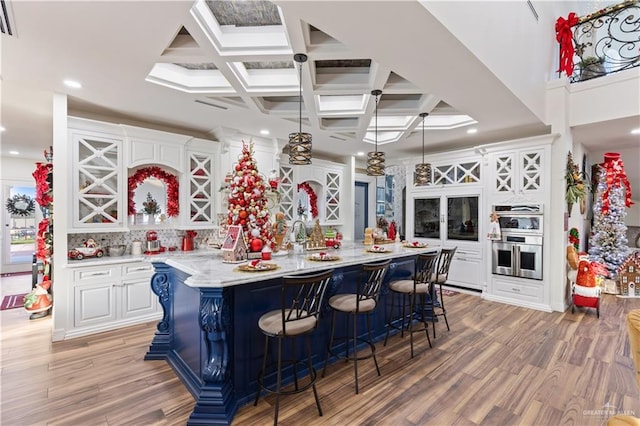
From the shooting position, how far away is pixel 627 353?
3.17 m

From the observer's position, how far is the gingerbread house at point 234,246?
277 centimetres

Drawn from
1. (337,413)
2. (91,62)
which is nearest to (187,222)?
(91,62)

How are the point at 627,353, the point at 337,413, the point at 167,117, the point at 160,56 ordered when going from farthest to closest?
the point at 167,117 → the point at 627,353 → the point at 160,56 → the point at 337,413

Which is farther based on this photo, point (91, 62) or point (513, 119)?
point (513, 119)

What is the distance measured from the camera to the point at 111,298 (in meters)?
3.80

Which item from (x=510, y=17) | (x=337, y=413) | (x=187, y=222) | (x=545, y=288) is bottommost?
(x=337, y=413)

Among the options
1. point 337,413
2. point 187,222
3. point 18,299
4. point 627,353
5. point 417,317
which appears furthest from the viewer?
point 18,299

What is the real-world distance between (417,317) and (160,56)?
4.14m

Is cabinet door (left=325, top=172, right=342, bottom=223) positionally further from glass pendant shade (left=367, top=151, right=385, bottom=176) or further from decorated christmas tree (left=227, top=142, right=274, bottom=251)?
decorated christmas tree (left=227, top=142, right=274, bottom=251)

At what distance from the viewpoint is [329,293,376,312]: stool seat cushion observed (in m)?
2.65

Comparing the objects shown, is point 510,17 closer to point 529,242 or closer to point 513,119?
point 513,119

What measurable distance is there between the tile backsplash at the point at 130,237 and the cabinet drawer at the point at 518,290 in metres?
5.01

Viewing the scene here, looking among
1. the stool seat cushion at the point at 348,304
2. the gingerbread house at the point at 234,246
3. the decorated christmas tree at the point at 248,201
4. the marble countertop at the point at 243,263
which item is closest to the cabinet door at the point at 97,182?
the marble countertop at the point at 243,263

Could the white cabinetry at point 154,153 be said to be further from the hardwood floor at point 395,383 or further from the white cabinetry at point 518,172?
the white cabinetry at point 518,172
